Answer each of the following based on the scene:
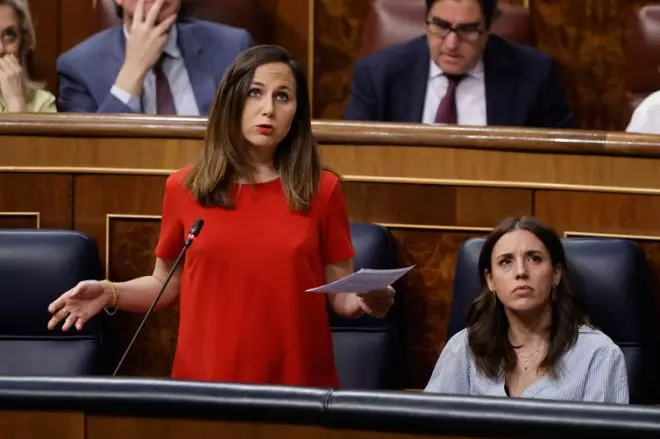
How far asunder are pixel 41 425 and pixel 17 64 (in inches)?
39.1

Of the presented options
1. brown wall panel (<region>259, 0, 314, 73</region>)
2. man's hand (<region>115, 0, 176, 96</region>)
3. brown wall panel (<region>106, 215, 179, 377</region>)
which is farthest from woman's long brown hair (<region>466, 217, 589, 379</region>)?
brown wall panel (<region>259, 0, 314, 73</region>)

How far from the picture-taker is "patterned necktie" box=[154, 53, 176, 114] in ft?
5.78

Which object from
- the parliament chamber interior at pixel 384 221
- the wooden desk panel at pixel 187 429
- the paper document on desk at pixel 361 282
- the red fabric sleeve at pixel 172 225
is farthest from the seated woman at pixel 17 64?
the wooden desk panel at pixel 187 429

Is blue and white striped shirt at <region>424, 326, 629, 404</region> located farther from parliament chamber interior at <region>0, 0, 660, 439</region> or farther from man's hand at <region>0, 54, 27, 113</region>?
man's hand at <region>0, 54, 27, 113</region>

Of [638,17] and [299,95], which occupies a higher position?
[638,17]

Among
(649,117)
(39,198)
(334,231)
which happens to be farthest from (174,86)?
(334,231)

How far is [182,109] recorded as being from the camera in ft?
5.76

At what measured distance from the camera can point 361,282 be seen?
103 centimetres

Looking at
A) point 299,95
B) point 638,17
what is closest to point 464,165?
point 299,95

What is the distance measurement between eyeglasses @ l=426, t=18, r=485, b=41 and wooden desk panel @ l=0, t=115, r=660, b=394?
0.28 m

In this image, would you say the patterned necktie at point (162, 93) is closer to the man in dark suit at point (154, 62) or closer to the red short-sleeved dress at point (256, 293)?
the man in dark suit at point (154, 62)

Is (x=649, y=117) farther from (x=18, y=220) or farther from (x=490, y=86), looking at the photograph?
(x=18, y=220)

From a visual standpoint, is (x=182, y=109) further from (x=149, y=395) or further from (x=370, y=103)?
(x=149, y=395)

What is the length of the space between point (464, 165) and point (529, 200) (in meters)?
0.08
